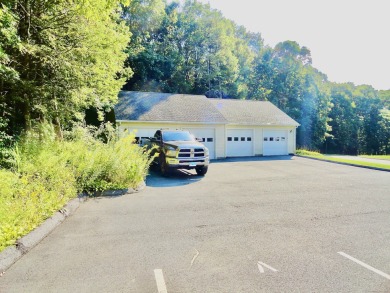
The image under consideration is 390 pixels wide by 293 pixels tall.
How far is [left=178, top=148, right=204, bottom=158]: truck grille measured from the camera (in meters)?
11.3

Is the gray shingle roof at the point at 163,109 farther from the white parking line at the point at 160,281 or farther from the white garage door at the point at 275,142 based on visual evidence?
the white parking line at the point at 160,281

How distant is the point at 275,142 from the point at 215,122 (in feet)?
21.3

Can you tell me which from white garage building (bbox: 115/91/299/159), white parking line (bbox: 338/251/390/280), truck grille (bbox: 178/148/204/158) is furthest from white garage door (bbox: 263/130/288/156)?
white parking line (bbox: 338/251/390/280)

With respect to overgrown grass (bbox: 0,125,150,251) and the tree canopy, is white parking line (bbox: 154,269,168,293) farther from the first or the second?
the tree canopy

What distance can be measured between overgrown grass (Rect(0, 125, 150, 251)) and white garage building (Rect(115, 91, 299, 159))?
732cm

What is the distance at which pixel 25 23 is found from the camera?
8.20 metres

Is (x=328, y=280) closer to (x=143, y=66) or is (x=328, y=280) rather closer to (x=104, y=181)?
(x=104, y=181)

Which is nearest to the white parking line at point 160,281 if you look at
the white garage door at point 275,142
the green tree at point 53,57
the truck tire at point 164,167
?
the green tree at point 53,57

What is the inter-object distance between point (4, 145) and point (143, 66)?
21.2m

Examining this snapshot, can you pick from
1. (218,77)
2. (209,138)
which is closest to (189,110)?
(209,138)

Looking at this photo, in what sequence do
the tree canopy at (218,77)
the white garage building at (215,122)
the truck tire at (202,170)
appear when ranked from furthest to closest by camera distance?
the white garage building at (215,122)
the truck tire at (202,170)
the tree canopy at (218,77)

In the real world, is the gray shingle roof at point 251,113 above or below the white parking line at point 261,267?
above

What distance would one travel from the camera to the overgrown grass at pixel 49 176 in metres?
4.74

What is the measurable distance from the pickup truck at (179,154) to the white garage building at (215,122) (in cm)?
560
